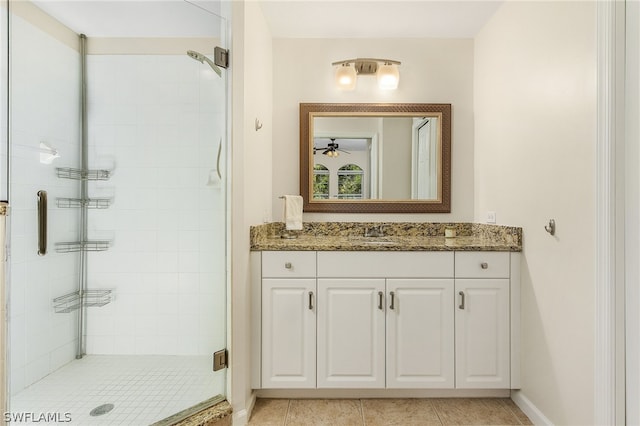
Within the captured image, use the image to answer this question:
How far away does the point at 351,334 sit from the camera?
6.80 ft

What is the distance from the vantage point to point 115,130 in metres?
1.77

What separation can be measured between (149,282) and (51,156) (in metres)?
0.72

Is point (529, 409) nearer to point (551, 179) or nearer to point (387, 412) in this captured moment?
point (387, 412)

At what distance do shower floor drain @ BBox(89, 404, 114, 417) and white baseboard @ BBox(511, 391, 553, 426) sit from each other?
2071mm

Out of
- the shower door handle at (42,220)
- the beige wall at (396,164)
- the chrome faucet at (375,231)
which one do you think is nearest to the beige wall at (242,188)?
the shower door handle at (42,220)

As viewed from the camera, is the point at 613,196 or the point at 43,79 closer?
the point at 613,196

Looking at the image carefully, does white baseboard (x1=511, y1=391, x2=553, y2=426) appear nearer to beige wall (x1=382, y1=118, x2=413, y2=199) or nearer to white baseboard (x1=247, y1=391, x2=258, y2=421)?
beige wall (x1=382, y1=118, x2=413, y2=199)

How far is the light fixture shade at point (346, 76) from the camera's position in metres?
2.62

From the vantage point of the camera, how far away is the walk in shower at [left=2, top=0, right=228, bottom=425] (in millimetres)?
1479

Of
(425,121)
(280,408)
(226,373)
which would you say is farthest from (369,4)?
(280,408)

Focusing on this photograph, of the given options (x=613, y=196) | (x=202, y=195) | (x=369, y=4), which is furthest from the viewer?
(x=369, y=4)

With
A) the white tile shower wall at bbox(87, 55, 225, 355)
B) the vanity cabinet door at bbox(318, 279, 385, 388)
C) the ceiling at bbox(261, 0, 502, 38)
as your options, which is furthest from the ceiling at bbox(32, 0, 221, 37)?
the vanity cabinet door at bbox(318, 279, 385, 388)

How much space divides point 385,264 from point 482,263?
0.55 m

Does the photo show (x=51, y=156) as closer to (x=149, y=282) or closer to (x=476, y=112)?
(x=149, y=282)
